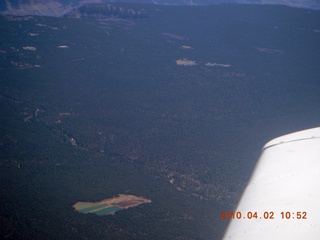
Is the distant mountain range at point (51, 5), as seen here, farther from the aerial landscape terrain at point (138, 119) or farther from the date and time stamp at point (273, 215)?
the date and time stamp at point (273, 215)

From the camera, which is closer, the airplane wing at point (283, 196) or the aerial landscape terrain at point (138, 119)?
the airplane wing at point (283, 196)

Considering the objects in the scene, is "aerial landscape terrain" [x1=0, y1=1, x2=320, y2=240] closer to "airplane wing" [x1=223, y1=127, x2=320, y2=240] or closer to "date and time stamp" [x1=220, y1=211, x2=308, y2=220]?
"airplane wing" [x1=223, y1=127, x2=320, y2=240]

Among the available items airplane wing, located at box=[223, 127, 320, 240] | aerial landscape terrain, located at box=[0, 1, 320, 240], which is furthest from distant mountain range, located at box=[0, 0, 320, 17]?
airplane wing, located at box=[223, 127, 320, 240]

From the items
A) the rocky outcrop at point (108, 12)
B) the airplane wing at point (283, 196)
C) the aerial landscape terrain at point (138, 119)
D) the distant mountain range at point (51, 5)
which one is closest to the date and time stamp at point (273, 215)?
the airplane wing at point (283, 196)

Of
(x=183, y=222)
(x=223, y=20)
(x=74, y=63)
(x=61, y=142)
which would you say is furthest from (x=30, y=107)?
(x=223, y=20)

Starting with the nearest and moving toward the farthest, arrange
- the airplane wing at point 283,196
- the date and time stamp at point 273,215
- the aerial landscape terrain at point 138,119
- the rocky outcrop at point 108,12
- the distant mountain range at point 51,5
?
the airplane wing at point 283,196 < the date and time stamp at point 273,215 < the aerial landscape terrain at point 138,119 < the rocky outcrop at point 108,12 < the distant mountain range at point 51,5

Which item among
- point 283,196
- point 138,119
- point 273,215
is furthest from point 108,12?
point 273,215

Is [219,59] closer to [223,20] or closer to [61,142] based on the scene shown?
[223,20]
